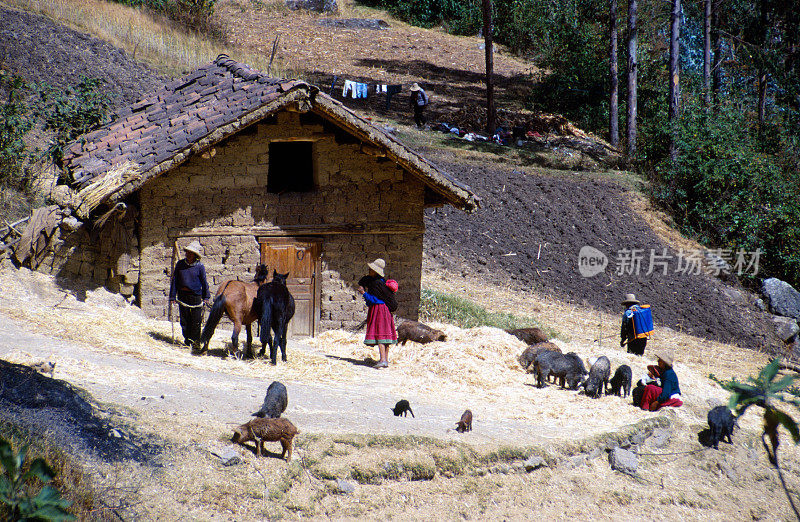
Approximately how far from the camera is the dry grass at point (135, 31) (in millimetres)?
26719

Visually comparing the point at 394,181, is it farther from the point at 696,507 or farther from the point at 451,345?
the point at 696,507

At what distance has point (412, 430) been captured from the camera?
8.54 meters

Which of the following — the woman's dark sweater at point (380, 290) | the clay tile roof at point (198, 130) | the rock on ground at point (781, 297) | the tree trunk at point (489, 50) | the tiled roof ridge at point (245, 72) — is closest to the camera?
the woman's dark sweater at point (380, 290)

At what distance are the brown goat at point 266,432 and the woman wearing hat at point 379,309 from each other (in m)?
4.45

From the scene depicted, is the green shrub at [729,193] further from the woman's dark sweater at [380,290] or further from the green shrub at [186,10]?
the green shrub at [186,10]

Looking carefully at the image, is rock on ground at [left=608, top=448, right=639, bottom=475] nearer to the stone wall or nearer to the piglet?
the piglet

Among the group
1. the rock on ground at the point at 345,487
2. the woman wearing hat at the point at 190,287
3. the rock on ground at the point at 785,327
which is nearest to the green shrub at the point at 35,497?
the rock on ground at the point at 345,487

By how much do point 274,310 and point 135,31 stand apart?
21699 millimetres

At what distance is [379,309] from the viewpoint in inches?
460

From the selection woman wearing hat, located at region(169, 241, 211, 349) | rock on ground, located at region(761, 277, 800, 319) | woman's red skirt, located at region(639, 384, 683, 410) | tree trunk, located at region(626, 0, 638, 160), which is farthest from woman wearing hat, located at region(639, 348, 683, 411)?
tree trunk, located at region(626, 0, 638, 160)

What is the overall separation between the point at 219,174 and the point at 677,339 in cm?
1338

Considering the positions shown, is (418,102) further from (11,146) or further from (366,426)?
(366,426)

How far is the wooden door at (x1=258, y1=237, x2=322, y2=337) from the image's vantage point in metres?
13.2

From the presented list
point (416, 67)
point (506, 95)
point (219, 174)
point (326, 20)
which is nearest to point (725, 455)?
point (219, 174)
